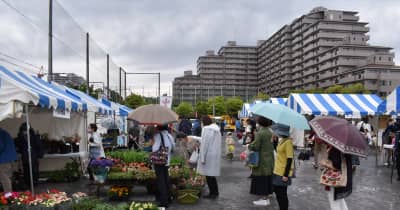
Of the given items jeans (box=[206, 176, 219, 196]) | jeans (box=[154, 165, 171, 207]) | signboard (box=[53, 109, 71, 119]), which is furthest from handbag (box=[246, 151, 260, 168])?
signboard (box=[53, 109, 71, 119])

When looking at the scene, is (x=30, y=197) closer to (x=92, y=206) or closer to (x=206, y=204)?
(x=92, y=206)

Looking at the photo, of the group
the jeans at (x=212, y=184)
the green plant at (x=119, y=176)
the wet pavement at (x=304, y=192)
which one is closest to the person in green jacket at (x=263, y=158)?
the wet pavement at (x=304, y=192)

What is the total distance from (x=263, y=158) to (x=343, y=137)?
9.21 ft

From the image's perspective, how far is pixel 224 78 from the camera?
409 ft

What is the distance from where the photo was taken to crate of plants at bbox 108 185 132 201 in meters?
7.43

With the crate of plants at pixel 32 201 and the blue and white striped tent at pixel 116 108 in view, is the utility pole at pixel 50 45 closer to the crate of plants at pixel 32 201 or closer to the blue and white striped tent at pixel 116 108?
the blue and white striped tent at pixel 116 108

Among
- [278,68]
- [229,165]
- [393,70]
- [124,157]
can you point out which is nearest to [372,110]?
[229,165]

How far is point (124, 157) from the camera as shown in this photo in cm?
972

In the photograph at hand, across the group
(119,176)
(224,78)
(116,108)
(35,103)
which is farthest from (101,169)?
(224,78)

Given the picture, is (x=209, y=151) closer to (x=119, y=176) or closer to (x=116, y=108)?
(x=119, y=176)

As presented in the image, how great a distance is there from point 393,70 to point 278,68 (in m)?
39.8

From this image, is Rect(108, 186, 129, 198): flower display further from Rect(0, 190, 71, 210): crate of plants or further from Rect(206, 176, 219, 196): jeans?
Rect(0, 190, 71, 210): crate of plants

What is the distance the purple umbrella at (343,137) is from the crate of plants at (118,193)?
437cm

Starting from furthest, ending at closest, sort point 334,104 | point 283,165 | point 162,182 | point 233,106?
1. point 233,106
2. point 334,104
3. point 162,182
4. point 283,165
